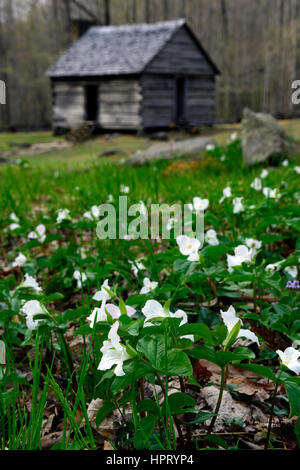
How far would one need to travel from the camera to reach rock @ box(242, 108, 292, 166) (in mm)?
6164

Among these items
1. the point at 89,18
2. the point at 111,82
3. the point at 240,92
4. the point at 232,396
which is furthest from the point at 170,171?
the point at 240,92

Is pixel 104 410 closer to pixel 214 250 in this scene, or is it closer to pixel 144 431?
pixel 144 431

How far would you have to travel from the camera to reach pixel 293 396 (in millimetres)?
1121

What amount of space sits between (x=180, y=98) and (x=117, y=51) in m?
3.34

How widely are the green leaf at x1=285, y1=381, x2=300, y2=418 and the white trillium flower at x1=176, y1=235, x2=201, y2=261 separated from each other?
78 centimetres

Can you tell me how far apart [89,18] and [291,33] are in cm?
1308

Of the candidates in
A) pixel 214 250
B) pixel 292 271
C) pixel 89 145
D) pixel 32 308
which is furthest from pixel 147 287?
pixel 89 145

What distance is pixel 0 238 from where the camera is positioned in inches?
151

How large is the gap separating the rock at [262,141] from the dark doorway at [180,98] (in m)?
11.9

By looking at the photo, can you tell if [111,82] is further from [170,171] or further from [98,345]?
[98,345]

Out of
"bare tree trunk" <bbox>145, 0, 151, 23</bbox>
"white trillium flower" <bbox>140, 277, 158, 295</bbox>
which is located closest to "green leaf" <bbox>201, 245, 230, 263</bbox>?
"white trillium flower" <bbox>140, 277, 158, 295</bbox>

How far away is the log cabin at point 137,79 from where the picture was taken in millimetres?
17375

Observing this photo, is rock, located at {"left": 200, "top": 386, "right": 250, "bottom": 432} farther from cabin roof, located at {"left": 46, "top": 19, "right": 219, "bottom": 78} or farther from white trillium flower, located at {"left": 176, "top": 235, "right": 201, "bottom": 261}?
cabin roof, located at {"left": 46, "top": 19, "right": 219, "bottom": 78}
